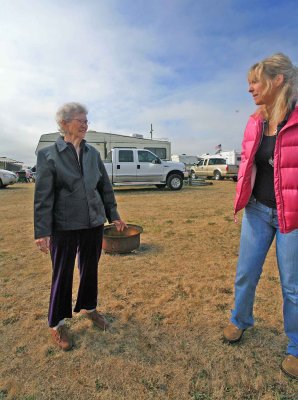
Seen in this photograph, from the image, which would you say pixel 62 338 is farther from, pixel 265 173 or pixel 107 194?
pixel 265 173

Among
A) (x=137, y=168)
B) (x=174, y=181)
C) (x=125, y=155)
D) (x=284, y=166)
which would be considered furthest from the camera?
(x=174, y=181)

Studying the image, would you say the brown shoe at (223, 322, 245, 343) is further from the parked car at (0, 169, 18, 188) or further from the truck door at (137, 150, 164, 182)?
the parked car at (0, 169, 18, 188)

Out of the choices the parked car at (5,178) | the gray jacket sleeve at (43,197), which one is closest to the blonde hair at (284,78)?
the gray jacket sleeve at (43,197)

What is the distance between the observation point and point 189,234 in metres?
5.61

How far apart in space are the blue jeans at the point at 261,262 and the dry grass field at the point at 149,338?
0.30 metres

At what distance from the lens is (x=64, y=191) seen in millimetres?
A: 2197

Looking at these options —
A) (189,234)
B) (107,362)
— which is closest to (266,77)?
(107,362)

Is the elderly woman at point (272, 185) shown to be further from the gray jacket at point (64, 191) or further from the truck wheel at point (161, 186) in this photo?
the truck wheel at point (161, 186)

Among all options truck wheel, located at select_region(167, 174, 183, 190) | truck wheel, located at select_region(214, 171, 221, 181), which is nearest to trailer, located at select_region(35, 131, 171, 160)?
truck wheel, located at select_region(214, 171, 221, 181)

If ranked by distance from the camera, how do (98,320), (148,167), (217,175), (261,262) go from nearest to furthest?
(261,262)
(98,320)
(148,167)
(217,175)

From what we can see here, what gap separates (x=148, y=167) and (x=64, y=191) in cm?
1129

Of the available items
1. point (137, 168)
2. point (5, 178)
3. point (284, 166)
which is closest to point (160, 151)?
point (137, 168)

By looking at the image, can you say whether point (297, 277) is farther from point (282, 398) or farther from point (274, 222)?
point (282, 398)

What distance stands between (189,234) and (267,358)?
3.47 m
